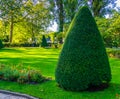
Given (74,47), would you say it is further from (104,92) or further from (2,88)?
(2,88)

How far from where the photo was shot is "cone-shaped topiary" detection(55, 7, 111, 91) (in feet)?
24.5

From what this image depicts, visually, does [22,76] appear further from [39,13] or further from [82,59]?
[39,13]

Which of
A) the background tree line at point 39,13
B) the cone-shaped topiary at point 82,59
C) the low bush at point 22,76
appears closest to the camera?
the cone-shaped topiary at point 82,59

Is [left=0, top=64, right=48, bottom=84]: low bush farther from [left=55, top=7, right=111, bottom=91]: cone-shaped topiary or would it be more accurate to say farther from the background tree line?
the background tree line

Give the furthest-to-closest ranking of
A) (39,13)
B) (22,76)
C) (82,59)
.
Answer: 1. (39,13)
2. (22,76)
3. (82,59)

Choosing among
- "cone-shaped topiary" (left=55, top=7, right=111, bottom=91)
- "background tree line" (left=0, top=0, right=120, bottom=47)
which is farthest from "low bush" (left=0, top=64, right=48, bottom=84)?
"background tree line" (left=0, top=0, right=120, bottom=47)

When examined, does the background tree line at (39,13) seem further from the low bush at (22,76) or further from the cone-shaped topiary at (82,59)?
the cone-shaped topiary at (82,59)

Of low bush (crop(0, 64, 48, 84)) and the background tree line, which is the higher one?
the background tree line

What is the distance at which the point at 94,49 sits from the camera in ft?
25.3

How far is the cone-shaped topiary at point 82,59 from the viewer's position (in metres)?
7.48

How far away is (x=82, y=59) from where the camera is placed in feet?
24.8

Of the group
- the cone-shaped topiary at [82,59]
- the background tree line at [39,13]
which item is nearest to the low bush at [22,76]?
the cone-shaped topiary at [82,59]

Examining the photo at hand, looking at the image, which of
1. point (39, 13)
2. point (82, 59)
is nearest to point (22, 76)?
point (82, 59)

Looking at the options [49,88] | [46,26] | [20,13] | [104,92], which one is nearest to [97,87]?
[104,92]
